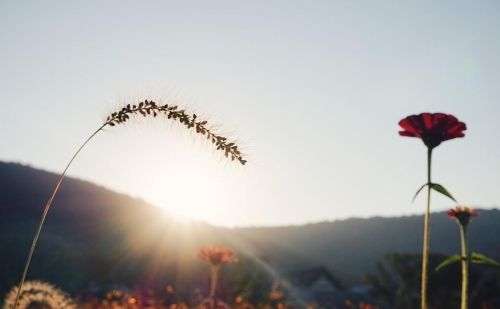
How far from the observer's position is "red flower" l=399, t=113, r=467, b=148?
118 inches

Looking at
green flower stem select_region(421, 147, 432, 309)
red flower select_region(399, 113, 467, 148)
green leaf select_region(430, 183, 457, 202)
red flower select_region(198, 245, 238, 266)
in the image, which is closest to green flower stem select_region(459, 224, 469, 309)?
green flower stem select_region(421, 147, 432, 309)

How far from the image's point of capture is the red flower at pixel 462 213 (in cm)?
364

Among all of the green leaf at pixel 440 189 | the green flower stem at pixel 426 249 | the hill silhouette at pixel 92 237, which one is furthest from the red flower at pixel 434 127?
the hill silhouette at pixel 92 237

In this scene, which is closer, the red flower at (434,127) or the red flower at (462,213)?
the red flower at (434,127)

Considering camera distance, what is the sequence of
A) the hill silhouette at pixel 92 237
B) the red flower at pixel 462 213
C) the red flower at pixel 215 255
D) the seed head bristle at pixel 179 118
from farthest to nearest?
the hill silhouette at pixel 92 237, the red flower at pixel 215 255, the red flower at pixel 462 213, the seed head bristle at pixel 179 118

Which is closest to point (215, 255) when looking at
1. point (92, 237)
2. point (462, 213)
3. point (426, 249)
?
point (462, 213)

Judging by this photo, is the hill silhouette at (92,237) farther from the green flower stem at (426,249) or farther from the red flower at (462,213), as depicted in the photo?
the green flower stem at (426,249)

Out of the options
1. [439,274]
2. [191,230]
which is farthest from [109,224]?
[439,274]

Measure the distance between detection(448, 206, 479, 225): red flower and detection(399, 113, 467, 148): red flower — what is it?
92 cm

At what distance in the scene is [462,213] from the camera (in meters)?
3.70

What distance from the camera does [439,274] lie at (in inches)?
1137

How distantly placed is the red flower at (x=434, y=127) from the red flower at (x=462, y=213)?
3.02 feet

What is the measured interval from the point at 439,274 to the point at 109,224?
23841 mm

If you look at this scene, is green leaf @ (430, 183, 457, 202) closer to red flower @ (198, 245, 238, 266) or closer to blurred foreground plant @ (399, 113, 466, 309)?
blurred foreground plant @ (399, 113, 466, 309)
